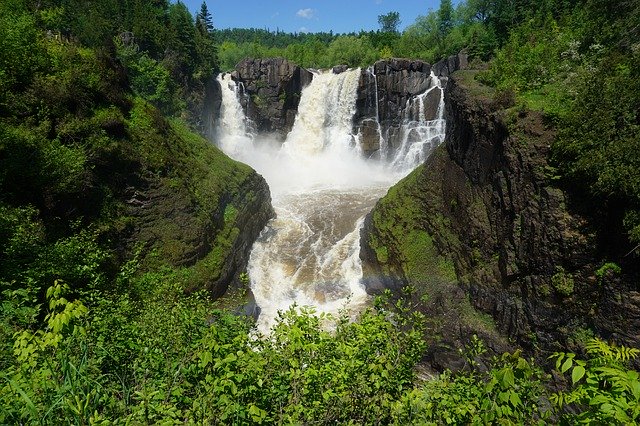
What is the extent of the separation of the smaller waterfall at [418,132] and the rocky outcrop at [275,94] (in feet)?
48.1

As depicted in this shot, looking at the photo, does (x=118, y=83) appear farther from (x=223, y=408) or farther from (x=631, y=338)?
(x=631, y=338)

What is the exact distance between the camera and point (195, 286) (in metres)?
15.6

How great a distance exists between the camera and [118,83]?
1803cm

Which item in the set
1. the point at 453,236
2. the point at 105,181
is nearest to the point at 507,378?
the point at 453,236

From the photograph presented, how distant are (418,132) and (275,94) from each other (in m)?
19.6

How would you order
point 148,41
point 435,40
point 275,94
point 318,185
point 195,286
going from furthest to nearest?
point 435,40 < point 275,94 < point 148,41 < point 318,185 < point 195,286

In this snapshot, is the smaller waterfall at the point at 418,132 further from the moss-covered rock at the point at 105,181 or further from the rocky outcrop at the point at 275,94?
the moss-covered rock at the point at 105,181

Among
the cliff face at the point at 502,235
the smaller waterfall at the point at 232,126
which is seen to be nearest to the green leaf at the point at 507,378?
the cliff face at the point at 502,235

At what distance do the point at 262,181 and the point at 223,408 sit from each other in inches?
984

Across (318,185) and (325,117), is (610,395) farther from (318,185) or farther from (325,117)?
(325,117)

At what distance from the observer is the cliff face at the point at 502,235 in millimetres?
11930

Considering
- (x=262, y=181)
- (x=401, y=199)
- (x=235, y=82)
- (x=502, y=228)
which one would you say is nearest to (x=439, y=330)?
(x=502, y=228)

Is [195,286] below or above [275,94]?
below

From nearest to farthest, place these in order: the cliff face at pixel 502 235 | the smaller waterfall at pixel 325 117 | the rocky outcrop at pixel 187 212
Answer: the cliff face at pixel 502 235 < the rocky outcrop at pixel 187 212 < the smaller waterfall at pixel 325 117
